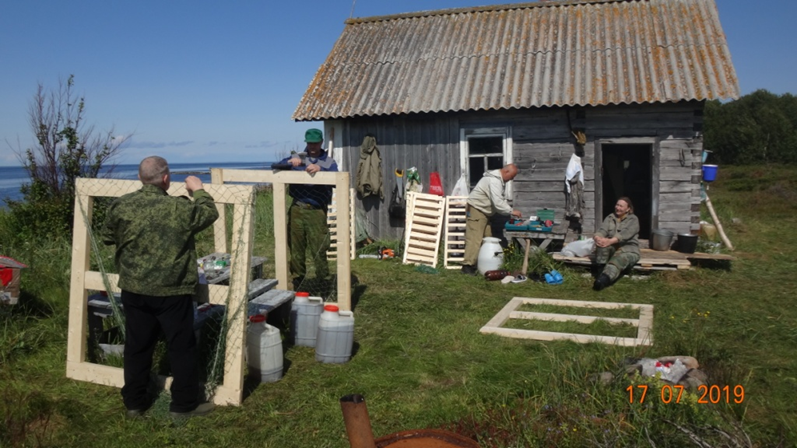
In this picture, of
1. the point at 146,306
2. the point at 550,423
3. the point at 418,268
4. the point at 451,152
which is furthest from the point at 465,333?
the point at 451,152

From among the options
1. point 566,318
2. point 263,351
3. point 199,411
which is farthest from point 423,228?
point 199,411

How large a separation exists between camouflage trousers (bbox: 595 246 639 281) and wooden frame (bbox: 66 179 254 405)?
5.76 meters

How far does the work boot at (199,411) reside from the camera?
4.55 m

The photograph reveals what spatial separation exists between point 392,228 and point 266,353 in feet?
22.4

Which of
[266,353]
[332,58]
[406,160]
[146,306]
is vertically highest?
[332,58]

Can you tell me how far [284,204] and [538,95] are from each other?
18.4 feet

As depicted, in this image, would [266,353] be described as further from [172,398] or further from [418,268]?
[418,268]

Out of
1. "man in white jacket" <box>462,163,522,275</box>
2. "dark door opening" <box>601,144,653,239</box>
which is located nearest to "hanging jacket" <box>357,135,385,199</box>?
"man in white jacket" <box>462,163,522,275</box>

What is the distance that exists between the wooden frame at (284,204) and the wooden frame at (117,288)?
1.39 meters

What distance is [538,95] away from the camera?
10.5 metres

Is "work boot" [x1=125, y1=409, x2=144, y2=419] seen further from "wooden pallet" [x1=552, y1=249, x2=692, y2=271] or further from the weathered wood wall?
the weathered wood wall

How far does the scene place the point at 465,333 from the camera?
653 centimetres

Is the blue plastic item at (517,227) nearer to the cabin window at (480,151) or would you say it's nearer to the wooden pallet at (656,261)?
the wooden pallet at (656,261)
